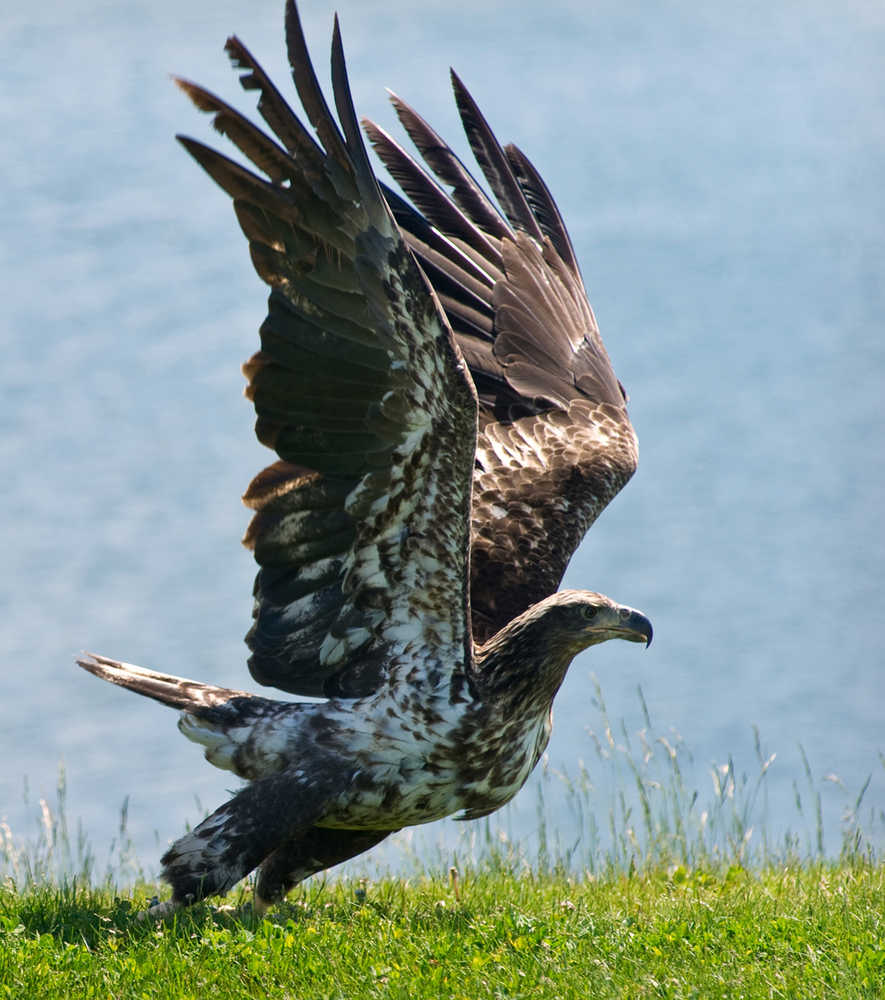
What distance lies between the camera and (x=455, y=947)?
5.98 meters

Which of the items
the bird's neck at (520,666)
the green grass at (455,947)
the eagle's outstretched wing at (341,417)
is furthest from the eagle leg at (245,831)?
the bird's neck at (520,666)

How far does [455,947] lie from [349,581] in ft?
5.83

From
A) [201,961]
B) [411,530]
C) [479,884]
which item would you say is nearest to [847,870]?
[479,884]

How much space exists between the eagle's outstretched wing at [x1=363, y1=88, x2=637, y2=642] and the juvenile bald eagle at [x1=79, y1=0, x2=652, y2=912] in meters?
0.52

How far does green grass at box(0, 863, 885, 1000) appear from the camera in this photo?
556cm

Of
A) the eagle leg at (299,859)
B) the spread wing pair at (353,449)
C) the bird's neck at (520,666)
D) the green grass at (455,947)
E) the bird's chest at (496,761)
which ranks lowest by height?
the green grass at (455,947)

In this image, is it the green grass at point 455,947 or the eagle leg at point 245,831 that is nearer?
the green grass at point 455,947

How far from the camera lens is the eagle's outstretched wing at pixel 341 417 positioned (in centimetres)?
616

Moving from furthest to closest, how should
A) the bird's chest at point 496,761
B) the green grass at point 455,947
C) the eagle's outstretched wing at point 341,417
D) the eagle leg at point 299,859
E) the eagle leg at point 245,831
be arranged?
the eagle leg at point 299,859 < the bird's chest at point 496,761 < the eagle leg at point 245,831 < the eagle's outstretched wing at point 341,417 < the green grass at point 455,947

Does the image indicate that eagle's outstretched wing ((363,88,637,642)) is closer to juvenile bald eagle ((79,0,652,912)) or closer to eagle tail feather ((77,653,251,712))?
juvenile bald eagle ((79,0,652,912))

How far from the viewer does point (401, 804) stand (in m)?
6.76

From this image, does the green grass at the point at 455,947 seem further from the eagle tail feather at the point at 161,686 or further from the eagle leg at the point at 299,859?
the eagle tail feather at the point at 161,686

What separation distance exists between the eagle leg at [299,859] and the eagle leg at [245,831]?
17.0 inches

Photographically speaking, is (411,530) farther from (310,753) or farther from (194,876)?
(194,876)
